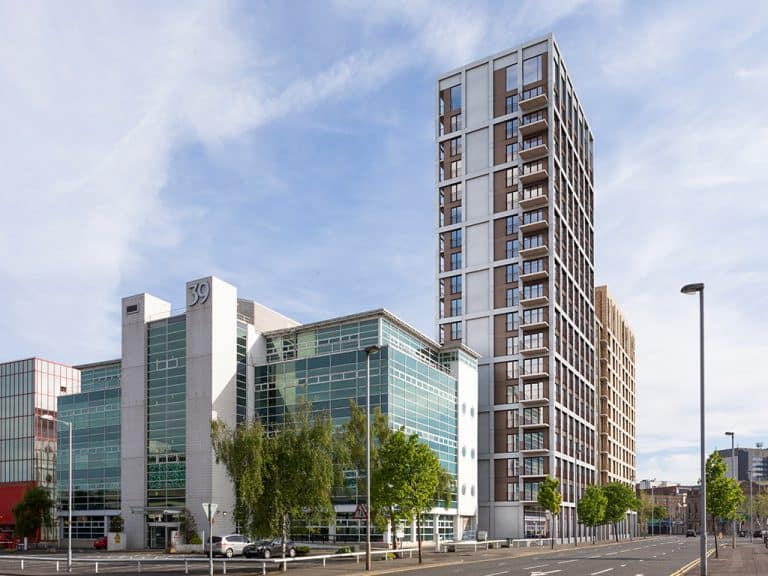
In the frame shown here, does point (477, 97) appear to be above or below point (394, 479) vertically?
above

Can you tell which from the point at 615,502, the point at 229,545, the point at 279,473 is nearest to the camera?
the point at 279,473

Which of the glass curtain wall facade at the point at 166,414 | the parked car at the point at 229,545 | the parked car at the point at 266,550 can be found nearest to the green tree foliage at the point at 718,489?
the parked car at the point at 266,550

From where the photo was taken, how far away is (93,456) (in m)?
80.7

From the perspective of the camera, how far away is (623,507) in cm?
10662

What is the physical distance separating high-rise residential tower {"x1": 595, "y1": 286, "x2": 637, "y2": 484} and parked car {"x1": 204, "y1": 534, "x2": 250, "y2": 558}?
81.3 m

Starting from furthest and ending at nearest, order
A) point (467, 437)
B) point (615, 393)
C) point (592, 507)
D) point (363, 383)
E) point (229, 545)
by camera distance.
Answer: point (615, 393) < point (592, 507) < point (467, 437) < point (363, 383) < point (229, 545)

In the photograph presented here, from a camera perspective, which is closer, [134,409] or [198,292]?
[198,292]

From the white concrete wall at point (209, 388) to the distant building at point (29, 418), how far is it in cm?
5250

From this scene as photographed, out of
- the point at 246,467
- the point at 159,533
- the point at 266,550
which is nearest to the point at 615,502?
the point at 159,533

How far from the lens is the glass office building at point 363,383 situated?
70500 mm

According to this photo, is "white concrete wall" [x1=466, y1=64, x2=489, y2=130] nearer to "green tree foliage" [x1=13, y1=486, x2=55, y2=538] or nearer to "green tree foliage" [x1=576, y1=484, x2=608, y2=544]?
"green tree foliage" [x1=576, y1=484, x2=608, y2=544]

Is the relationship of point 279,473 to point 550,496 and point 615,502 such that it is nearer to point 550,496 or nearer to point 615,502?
point 550,496

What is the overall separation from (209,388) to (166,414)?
20.3 feet

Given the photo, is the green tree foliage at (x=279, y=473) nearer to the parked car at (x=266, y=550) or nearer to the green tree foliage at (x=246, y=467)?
the green tree foliage at (x=246, y=467)
